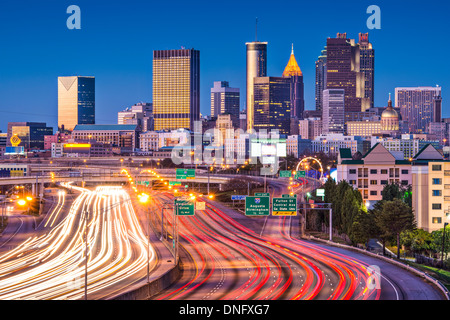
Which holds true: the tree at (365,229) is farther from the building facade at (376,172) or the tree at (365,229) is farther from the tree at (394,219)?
the building facade at (376,172)

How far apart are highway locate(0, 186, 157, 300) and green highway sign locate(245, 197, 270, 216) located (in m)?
9.61

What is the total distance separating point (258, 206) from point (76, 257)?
16.9m

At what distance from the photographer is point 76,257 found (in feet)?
190

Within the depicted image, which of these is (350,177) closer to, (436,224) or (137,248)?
(436,224)

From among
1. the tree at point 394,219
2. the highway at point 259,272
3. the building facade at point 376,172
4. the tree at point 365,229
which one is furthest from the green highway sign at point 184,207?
the building facade at point 376,172

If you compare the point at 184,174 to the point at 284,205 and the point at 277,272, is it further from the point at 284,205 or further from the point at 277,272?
the point at 277,272

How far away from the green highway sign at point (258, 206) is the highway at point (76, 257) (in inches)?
378

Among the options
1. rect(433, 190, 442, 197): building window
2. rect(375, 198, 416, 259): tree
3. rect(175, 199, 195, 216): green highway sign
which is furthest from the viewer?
rect(433, 190, 442, 197): building window

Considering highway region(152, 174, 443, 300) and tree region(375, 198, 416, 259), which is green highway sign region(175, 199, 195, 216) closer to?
highway region(152, 174, 443, 300)

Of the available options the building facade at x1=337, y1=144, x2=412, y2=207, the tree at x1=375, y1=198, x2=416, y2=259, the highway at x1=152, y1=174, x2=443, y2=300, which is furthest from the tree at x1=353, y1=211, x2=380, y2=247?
the building facade at x1=337, y1=144, x2=412, y2=207

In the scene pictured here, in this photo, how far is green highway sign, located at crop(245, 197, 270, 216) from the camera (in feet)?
193

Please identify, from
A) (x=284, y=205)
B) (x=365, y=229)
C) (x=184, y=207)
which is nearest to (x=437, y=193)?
(x=365, y=229)
